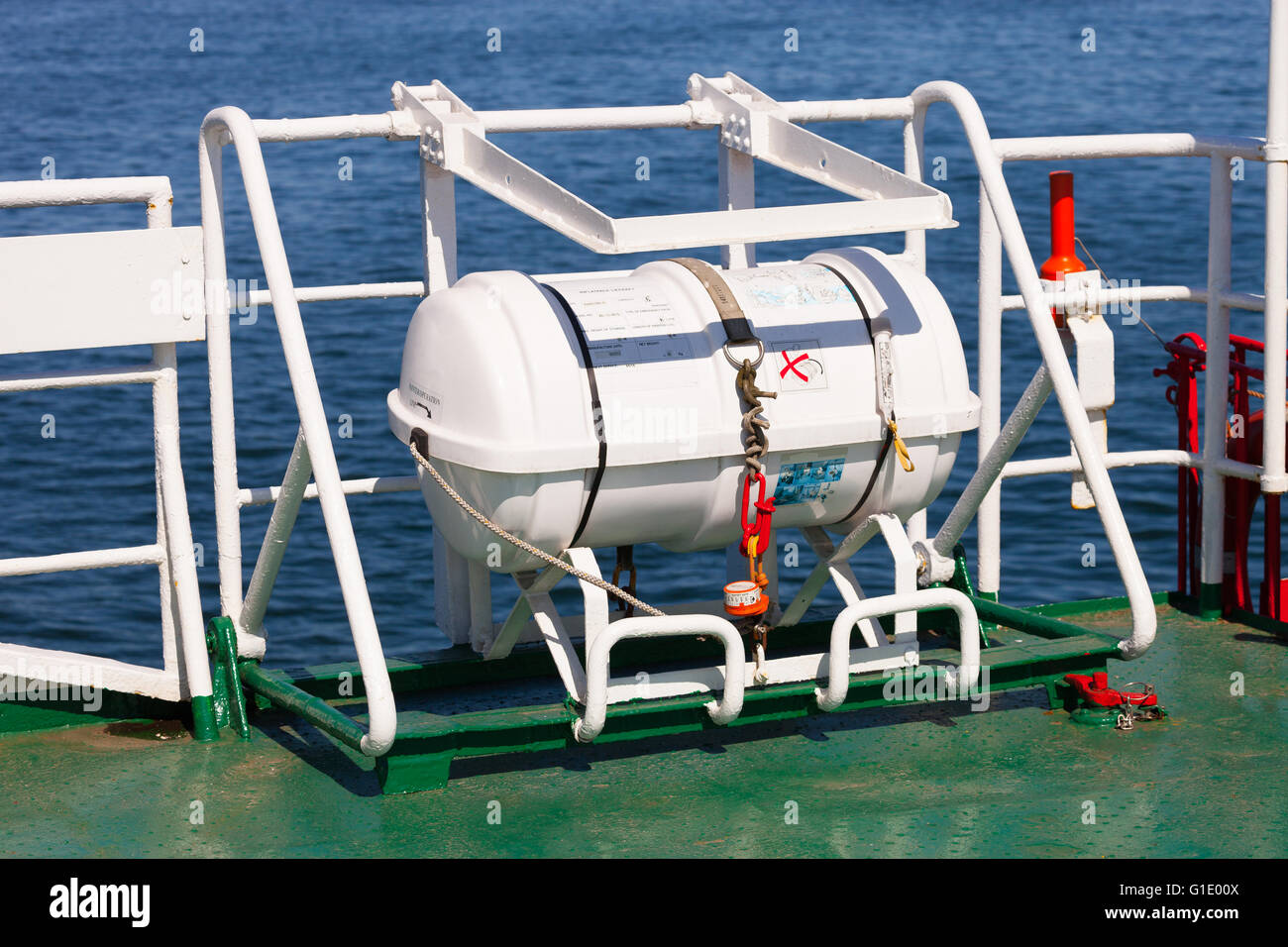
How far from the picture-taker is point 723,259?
6445 mm

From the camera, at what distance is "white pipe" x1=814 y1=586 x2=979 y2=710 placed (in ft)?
16.4

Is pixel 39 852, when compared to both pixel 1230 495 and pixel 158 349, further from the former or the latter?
pixel 1230 495

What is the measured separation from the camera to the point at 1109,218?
22.0 metres

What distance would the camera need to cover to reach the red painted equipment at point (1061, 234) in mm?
6016

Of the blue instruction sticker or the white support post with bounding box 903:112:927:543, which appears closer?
the blue instruction sticker

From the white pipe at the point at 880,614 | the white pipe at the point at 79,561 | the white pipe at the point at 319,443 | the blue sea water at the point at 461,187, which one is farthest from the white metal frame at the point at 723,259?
the blue sea water at the point at 461,187

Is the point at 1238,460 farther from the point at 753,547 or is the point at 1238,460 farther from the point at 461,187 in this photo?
the point at 461,187

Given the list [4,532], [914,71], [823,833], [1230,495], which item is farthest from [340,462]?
[914,71]

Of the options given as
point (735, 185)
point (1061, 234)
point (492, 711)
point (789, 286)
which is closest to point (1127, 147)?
point (1061, 234)

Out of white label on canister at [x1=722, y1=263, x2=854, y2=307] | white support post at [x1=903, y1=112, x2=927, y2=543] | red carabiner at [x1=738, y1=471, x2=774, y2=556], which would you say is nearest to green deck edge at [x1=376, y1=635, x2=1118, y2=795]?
red carabiner at [x1=738, y1=471, x2=774, y2=556]

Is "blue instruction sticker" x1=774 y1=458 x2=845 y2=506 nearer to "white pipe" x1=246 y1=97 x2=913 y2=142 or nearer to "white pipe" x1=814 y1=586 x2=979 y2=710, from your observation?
"white pipe" x1=814 y1=586 x2=979 y2=710

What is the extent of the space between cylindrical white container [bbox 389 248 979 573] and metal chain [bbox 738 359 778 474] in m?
0.04

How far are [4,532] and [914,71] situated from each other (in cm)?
1932

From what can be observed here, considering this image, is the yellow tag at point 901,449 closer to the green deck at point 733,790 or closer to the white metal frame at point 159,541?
the green deck at point 733,790
